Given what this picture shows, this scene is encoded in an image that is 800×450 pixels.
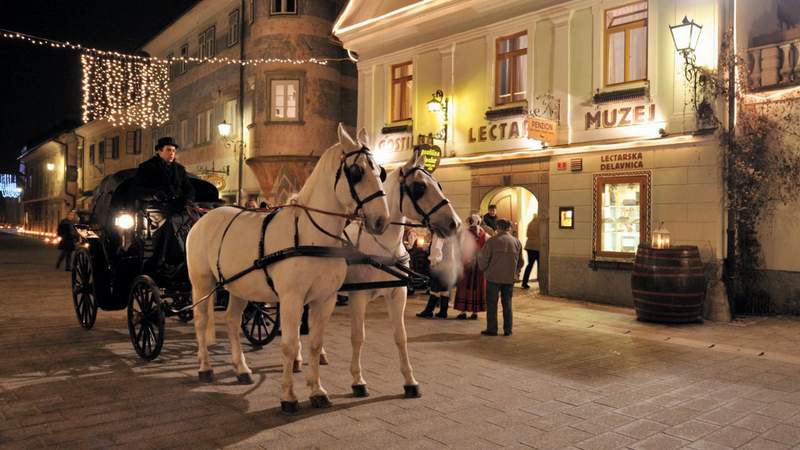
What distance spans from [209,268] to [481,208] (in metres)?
9.49

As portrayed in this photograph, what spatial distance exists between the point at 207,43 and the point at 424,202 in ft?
76.9

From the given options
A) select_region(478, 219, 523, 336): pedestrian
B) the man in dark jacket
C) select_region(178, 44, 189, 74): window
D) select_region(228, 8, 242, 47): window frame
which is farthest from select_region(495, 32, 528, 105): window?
select_region(178, 44, 189, 74): window

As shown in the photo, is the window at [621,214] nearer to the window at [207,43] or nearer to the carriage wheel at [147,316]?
the carriage wheel at [147,316]

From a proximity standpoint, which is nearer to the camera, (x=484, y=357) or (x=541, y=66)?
(x=484, y=357)

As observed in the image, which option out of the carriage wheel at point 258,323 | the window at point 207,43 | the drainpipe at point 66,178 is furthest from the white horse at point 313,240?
the drainpipe at point 66,178

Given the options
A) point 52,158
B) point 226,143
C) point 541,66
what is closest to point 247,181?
point 226,143

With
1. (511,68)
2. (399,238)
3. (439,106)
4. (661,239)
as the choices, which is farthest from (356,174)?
(439,106)

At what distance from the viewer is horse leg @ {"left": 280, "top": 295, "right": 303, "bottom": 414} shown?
4.99 metres

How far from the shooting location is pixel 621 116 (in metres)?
12.0

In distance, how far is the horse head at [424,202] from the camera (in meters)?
5.52

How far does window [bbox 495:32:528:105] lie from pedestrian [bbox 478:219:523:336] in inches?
235

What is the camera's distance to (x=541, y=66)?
1339cm

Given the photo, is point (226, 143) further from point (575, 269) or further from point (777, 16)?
→ point (777, 16)

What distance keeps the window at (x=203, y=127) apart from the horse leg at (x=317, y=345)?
73.5ft
